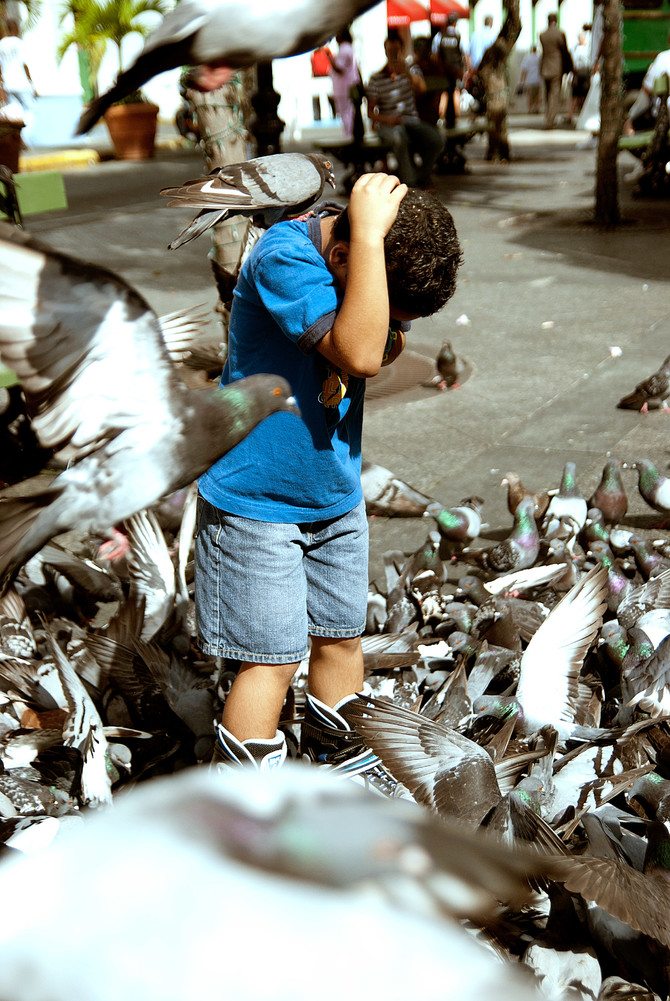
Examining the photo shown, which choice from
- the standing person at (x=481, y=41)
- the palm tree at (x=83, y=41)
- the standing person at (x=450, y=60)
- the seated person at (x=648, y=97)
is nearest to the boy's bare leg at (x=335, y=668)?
the palm tree at (x=83, y=41)

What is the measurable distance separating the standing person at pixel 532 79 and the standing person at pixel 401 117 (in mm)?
15322

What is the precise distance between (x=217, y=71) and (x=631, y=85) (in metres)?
20.3

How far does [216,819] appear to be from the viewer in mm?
750

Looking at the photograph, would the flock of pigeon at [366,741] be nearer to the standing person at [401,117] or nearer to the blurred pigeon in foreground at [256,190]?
the blurred pigeon in foreground at [256,190]

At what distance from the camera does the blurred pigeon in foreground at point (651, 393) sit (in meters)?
6.00

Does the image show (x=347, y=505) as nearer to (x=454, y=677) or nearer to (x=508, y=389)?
(x=454, y=677)

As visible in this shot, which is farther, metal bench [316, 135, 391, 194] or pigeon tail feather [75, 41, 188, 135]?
metal bench [316, 135, 391, 194]

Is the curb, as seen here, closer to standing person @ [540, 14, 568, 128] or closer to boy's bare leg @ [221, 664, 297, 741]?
standing person @ [540, 14, 568, 128]

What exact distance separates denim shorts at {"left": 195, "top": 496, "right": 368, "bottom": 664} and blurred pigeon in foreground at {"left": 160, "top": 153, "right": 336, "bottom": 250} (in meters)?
0.78

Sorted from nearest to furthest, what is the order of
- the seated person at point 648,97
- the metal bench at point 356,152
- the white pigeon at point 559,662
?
the white pigeon at point 559,662 → the seated person at point 648,97 → the metal bench at point 356,152

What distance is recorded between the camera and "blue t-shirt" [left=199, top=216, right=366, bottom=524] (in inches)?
95.4

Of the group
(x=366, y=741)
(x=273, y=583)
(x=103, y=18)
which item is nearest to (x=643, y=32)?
(x=103, y=18)

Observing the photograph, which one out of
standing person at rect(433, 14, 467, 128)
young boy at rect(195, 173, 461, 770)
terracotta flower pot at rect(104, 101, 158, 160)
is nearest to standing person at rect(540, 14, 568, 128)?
standing person at rect(433, 14, 467, 128)

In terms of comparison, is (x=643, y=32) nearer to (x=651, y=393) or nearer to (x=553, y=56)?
(x=553, y=56)
